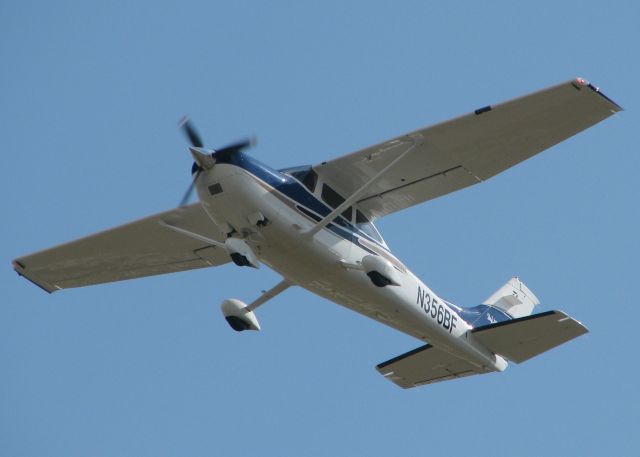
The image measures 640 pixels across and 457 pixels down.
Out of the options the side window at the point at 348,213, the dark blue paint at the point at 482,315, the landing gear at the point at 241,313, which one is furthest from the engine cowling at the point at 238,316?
the dark blue paint at the point at 482,315

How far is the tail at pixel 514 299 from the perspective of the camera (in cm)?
2408

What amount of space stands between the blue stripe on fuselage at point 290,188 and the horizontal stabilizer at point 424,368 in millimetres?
2992

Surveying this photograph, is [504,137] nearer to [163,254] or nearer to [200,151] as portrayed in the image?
[200,151]

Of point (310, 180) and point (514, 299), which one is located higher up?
point (310, 180)

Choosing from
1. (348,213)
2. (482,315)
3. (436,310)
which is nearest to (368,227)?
(348,213)

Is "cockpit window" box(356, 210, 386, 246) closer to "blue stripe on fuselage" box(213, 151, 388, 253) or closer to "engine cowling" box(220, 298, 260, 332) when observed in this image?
"blue stripe on fuselage" box(213, 151, 388, 253)

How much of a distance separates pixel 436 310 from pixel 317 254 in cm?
296

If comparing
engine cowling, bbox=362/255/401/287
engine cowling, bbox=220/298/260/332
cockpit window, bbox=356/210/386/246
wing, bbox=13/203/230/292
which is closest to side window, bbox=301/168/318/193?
cockpit window, bbox=356/210/386/246

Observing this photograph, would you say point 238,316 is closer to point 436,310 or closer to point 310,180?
point 310,180

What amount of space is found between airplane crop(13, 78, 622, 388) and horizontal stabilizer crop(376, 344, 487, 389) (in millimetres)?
24

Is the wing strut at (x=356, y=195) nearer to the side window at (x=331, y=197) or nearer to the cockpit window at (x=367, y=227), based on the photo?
the side window at (x=331, y=197)

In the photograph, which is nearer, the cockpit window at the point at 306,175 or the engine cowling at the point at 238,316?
the cockpit window at the point at 306,175

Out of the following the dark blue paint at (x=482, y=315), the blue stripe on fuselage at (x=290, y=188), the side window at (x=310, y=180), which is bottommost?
the dark blue paint at (x=482, y=315)

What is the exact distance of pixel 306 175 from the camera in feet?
65.7
